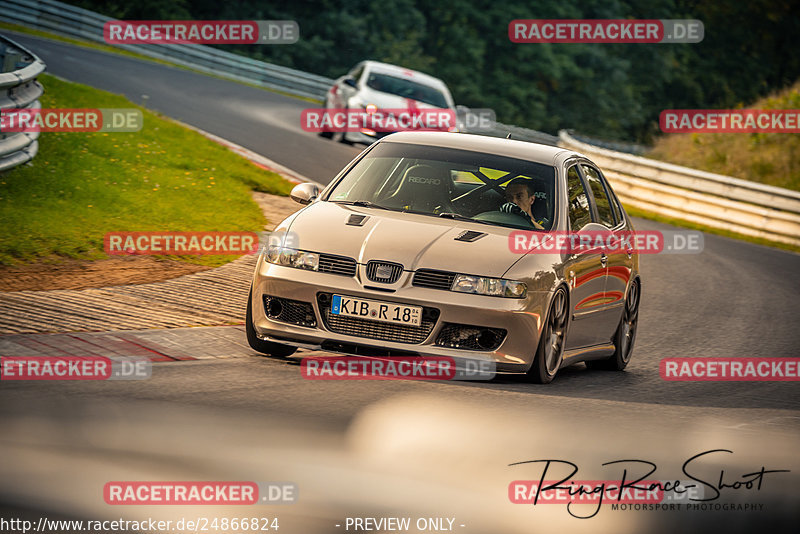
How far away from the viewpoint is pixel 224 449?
6016 millimetres

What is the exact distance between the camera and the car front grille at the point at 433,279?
7871 mm

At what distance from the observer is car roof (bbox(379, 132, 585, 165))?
938cm

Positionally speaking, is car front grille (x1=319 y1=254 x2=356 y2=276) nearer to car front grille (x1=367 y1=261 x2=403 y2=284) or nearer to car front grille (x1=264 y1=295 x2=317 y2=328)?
car front grille (x1=367 y1=261 x2=403 y2=284)

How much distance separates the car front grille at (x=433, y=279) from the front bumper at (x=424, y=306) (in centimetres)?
4

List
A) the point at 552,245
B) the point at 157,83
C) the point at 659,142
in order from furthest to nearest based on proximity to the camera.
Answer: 1. the point at 659,142
2. the point at 157,83
3. the point at 552,245

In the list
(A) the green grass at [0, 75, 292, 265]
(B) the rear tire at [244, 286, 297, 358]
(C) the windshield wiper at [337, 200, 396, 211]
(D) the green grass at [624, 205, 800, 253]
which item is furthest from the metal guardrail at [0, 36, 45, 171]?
(D) the green grass at [624, 205, 800, 253]

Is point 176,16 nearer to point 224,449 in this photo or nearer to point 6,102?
point 6,102

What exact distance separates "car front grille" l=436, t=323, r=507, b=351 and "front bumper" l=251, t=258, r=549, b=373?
0.03 metres

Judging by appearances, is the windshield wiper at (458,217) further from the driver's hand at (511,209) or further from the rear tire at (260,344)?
the rear tire at (260,344)

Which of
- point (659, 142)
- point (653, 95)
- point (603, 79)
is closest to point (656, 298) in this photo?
point (659, 142)

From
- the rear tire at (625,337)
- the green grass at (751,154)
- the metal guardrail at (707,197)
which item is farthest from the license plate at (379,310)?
the green grass at (751,154)

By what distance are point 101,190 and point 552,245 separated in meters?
7.50

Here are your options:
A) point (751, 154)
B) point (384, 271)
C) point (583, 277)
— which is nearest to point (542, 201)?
point (583, 277)

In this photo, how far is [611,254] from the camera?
381 inches
